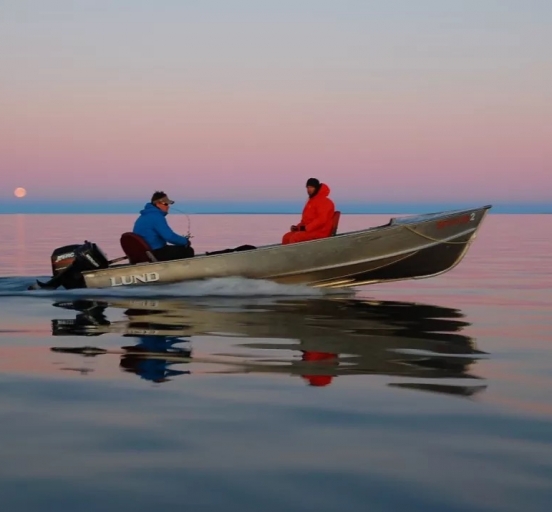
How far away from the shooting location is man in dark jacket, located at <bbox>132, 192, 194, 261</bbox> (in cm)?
1497

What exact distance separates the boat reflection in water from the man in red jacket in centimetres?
127

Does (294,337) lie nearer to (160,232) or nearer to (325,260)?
(325,260)

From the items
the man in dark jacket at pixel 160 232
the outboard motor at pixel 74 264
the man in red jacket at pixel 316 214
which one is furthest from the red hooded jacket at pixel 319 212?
the outboard motor at pixel 74 264

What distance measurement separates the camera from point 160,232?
15039 millimetres

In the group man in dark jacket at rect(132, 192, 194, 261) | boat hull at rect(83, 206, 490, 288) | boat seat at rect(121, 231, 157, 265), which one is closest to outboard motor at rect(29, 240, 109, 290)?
boat hull at rect(83, 206, 490, 288)

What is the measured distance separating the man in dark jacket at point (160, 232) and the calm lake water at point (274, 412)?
307 centimetres

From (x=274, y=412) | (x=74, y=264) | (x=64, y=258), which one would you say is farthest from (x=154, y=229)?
(x=274, y=412)

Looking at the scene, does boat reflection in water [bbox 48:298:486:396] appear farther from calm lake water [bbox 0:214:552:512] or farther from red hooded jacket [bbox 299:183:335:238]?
red hooded jacket [bbox 299:183:335:238]

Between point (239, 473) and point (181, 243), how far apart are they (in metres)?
10.8

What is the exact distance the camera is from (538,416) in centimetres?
575

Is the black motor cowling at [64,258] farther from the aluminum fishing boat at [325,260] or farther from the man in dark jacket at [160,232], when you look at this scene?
the man in dark jacket at [160,232]

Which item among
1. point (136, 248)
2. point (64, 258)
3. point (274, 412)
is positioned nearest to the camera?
point (274, 412)

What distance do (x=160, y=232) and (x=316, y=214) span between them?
2.58 meters

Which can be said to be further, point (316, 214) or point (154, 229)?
point (154, 229)
